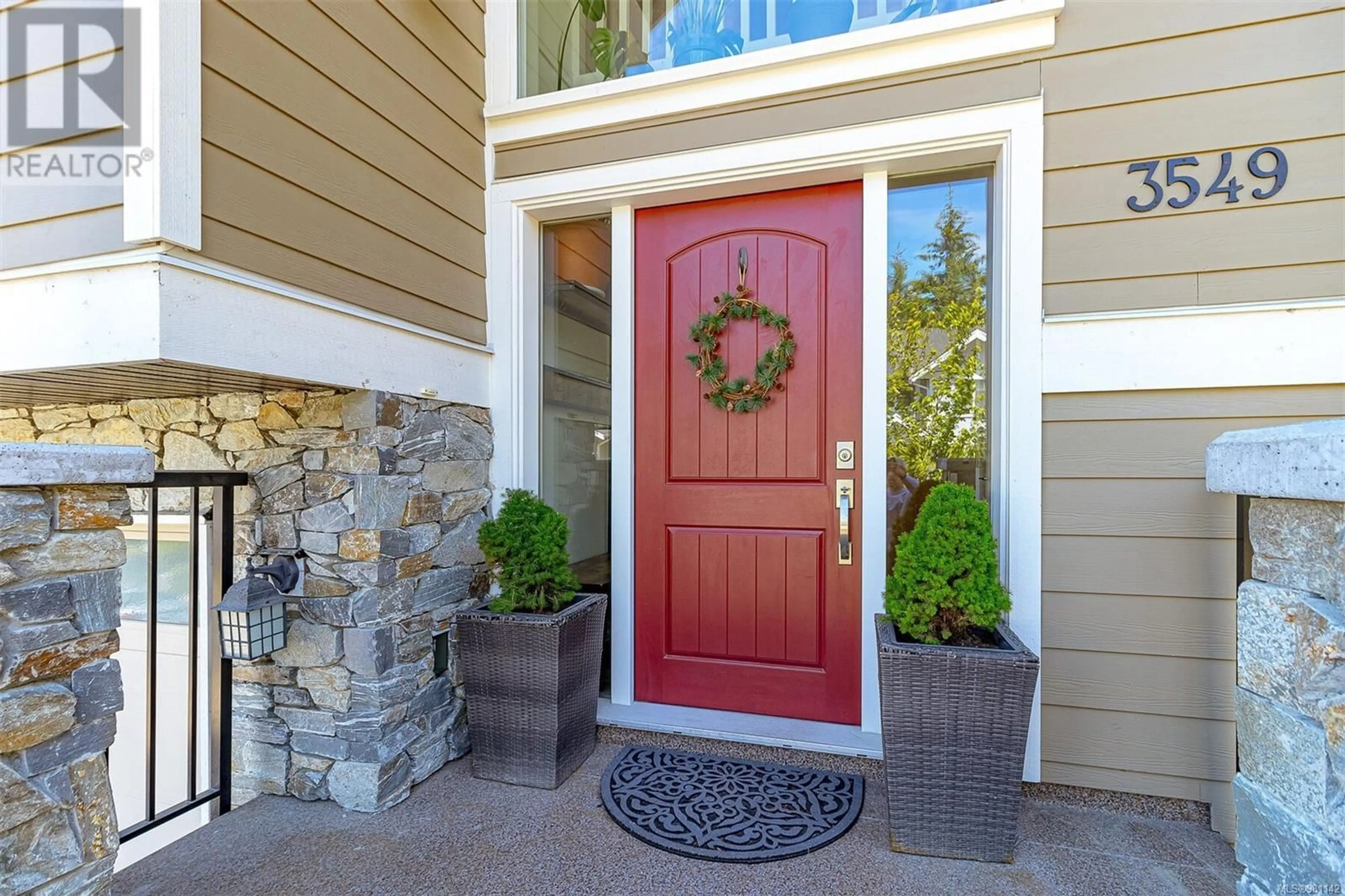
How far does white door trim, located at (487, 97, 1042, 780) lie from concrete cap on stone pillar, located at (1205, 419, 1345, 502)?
68 centimetres

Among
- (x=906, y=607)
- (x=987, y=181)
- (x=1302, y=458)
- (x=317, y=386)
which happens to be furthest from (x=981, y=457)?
(x=317, y=386)

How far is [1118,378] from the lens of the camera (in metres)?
1.84

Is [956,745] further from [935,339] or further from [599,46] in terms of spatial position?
[599,46]

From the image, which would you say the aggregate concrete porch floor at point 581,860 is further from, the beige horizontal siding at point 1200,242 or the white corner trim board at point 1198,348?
the beige horizontal siding at point 1200,242

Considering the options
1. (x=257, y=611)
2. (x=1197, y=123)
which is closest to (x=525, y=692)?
(x=257, y=611)

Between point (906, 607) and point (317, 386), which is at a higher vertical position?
point (317, 386)

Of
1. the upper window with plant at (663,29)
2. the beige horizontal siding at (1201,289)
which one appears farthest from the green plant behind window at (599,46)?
the beige horizontal siding at (1201,289)

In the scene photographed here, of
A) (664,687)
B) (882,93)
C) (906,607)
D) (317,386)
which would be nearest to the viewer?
(906,607)

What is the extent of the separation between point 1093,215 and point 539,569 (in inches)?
82.5

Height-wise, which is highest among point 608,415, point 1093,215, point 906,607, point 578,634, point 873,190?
A: point 873,190

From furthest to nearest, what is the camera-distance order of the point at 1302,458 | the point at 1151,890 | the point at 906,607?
1. the point at 906,607
2. the point at 1151,890
3. the point at 1302,458

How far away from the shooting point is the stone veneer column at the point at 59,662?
110 cm

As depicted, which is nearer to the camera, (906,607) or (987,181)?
(906,607)

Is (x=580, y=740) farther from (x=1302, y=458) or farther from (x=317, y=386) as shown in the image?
(x=1302, y=458)
